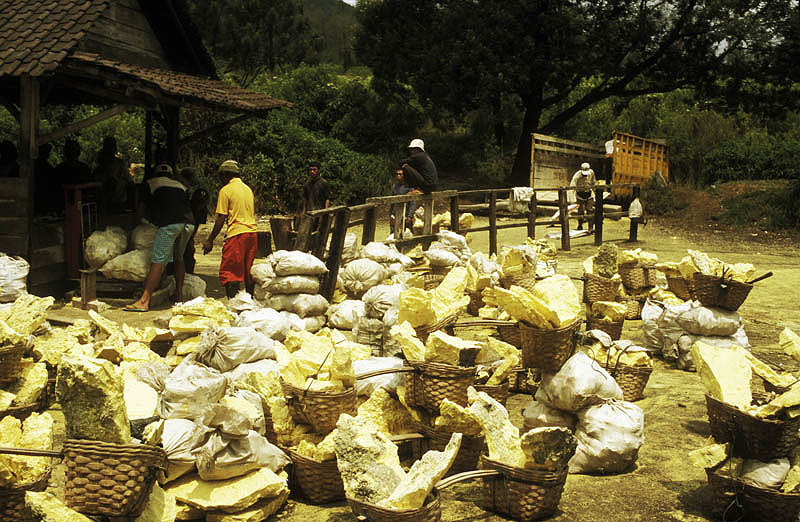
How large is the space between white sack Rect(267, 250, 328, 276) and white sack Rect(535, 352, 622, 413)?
3074mm

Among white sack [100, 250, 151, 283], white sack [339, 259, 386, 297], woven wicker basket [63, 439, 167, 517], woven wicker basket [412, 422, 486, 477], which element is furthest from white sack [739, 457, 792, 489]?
white sack [100, 250, 151, 283]

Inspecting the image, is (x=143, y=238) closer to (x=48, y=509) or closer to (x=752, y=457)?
(x=48, y=509)

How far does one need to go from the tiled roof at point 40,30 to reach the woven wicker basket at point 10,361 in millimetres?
3349

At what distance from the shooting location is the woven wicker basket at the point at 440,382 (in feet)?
13.1

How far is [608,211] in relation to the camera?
53.5 ft

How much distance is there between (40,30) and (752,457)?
7.42 metres

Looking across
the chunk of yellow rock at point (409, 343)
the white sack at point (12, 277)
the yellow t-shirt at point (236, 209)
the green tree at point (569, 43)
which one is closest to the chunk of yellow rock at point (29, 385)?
the white sack at point (12, 277)

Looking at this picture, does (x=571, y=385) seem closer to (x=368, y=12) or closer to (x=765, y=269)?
(x=765, y=269)

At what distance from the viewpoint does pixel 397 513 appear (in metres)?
2.95

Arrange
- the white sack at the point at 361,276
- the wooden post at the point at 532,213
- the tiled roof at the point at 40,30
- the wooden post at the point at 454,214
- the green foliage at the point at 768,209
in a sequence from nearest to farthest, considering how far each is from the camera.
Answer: the tiled roof at the point at 40,30 < the white sack at the point at 361,276 < the wooden post at the point at 454,214 < the wooden post at the point at 532,213 < the green foliage at the point at 768,209

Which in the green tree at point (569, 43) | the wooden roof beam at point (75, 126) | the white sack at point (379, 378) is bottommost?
the white sack at point (379, 378)

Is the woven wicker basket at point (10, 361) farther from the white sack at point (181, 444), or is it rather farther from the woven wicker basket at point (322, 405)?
the woven wicker basket at point (322, 405)

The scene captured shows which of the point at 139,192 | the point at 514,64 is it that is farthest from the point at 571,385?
the point at 514,64

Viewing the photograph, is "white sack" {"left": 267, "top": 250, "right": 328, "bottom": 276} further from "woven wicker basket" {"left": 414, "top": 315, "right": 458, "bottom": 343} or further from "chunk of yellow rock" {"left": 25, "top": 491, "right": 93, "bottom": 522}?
"chunk of yellow rock" {"left": 25, "top": 491, "right": 93, "bottom": 522}
